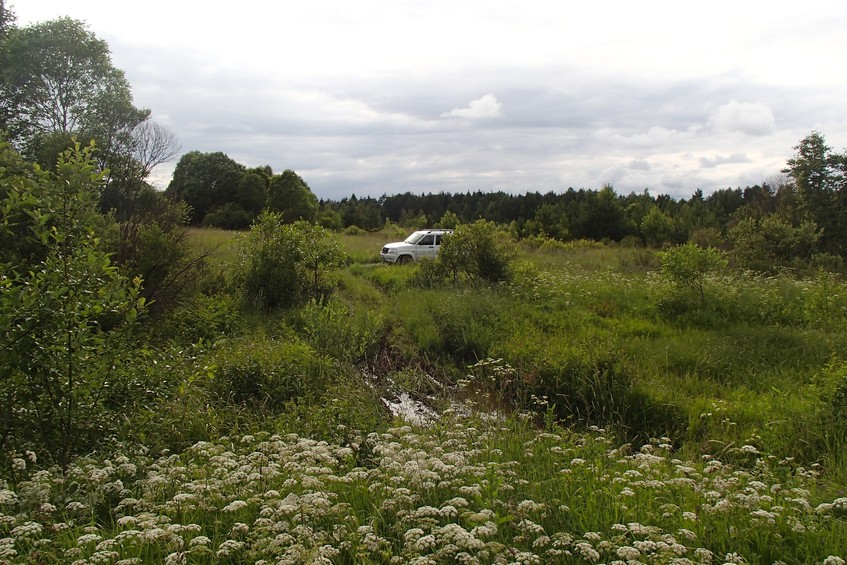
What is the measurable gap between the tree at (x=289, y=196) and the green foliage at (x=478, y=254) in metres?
28.8

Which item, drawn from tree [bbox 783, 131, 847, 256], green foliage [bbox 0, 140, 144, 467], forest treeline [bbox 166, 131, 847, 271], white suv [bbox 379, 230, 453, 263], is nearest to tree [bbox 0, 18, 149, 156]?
forest treeline [bbox 166, 131, 847, 271]

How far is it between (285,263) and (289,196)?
32.5m

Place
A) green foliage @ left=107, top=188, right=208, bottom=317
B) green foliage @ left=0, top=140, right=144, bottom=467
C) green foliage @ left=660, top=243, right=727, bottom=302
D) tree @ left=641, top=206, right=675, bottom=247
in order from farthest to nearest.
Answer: tree @ left=641, top=206, right=675, bottom=247
green foliage @ left=660, top=243, right=727, bottom=302
green foliage @ left=107, top=188, right=208, bottom=317
green foliage @ left=0, top=140, right=144, bottom=467

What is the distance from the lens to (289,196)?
142ft

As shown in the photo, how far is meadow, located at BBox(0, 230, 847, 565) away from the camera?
3092 millimetres

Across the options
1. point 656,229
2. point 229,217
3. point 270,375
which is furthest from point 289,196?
point 270,375

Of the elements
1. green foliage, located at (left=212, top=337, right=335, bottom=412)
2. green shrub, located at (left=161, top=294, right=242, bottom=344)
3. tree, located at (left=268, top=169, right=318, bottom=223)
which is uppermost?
tree, located at (left=268, top=169, right=318, bottom=223)

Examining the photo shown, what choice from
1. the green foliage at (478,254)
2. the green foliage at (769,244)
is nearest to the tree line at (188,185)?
the green foliage at (769,244)

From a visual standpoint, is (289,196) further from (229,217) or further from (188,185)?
(188,185)

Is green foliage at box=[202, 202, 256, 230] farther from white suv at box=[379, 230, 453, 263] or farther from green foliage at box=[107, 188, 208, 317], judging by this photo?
green foliage at box=[107, 188, 208, 317]

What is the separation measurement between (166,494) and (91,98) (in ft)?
96.2

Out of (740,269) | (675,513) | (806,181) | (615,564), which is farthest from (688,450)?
(806,181)

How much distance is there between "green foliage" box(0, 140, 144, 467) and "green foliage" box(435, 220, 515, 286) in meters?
11.8

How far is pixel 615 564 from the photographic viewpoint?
2.51m
